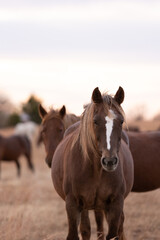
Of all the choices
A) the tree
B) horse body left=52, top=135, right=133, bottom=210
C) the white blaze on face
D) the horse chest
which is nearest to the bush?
the tree

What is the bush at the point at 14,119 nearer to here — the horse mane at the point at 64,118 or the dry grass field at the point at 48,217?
the dry grass field at the point at 48,217

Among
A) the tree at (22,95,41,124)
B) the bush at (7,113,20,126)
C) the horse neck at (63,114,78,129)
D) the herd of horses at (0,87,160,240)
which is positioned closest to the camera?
the herd of horses at (0,87,160,240)

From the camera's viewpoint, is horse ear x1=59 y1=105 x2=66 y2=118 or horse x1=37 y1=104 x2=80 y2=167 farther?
horse ear x1=59 y1=105 x2=66 y2=118

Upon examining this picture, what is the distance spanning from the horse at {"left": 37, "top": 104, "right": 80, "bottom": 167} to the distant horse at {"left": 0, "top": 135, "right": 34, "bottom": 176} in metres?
12.3

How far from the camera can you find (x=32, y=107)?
50312 millimetres

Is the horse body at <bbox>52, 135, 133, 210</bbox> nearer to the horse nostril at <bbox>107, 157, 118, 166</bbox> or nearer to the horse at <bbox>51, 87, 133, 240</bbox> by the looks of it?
the horse at <bbox>51, 87, 133, 240</bbox>

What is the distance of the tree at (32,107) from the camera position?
163ft

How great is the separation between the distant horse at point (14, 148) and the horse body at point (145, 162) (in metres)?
12.2

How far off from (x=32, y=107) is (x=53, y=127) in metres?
43.9

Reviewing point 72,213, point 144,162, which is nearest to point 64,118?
point 144,162

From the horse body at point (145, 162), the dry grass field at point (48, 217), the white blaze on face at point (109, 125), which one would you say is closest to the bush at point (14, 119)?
the dry grass field at point (48, 217)

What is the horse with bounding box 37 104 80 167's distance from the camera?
6553 mm

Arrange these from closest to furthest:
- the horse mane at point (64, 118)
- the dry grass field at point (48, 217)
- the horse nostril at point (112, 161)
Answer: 1. the horse nostril at point (112, 161)
2. the dry grass field at point (48, 217)
3. the horse mane at point (64, 118)

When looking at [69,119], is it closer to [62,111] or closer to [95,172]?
[62,111]
